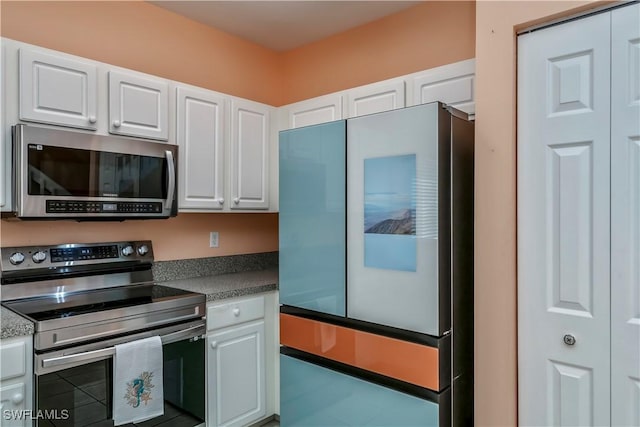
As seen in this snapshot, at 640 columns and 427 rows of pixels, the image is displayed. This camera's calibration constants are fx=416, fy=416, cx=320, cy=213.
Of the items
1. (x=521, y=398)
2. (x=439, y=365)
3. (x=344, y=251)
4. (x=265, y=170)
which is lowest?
(x=521, y=398)

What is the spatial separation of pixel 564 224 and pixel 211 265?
2.17 meters

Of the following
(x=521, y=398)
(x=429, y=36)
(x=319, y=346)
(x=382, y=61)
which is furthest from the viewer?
(x=382, y=61)

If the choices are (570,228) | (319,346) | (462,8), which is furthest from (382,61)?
(319,346)

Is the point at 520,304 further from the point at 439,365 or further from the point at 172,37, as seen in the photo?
the point at 172,37

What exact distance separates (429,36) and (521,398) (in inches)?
81.2

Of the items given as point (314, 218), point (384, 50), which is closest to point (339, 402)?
point (314, 218)

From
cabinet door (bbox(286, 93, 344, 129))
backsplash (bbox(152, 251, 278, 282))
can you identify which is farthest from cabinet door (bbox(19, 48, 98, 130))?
cabinet door (bbox(286, 93, 344, 129))

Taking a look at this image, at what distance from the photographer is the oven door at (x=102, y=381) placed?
164 cm

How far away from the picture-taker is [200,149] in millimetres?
2520

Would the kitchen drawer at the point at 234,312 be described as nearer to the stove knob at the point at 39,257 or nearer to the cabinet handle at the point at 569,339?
the stove knob at the point at 39,257

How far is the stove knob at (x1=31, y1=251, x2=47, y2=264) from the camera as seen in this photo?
2109 mm

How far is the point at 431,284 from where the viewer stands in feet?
5.43

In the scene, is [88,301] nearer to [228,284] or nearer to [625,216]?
[228,284]

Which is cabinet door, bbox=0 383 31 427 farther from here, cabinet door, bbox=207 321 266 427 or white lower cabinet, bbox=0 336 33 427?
cabinet door, bbox=207 321 266 427
